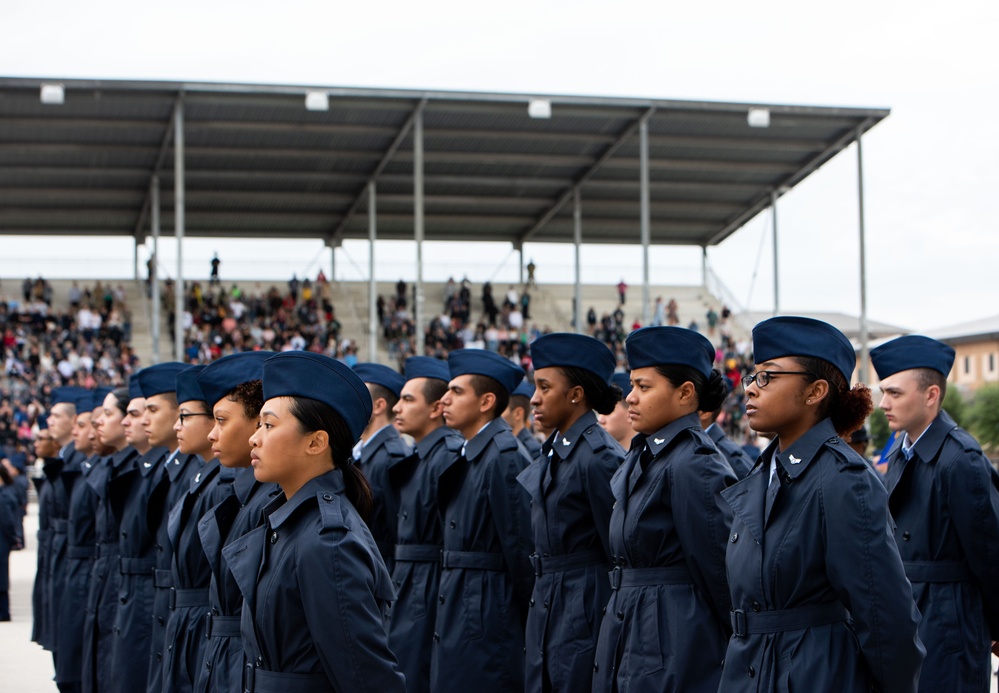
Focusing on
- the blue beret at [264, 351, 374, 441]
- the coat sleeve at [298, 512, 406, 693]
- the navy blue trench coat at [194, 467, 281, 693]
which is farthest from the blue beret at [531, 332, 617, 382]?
the coat sleeve at [298, 512, 406, 693]

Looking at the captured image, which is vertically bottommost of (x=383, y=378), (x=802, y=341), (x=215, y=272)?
(x=383, y=378)

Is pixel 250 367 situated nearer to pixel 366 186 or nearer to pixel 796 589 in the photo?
pixel 796 589

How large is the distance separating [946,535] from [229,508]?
2.97m

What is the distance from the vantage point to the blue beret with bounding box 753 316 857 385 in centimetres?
361

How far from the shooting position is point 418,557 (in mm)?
6133

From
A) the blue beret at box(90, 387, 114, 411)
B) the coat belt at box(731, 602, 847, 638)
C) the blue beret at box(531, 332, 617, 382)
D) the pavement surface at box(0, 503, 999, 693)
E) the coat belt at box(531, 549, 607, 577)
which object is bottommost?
the pavement surface at box(0, 503, 999, 693)

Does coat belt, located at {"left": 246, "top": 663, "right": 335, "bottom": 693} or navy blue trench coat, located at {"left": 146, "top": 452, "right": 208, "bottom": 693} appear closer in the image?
coat belt, located at {"left": 246, "top": 663, "right": 335, "bottom": 693}

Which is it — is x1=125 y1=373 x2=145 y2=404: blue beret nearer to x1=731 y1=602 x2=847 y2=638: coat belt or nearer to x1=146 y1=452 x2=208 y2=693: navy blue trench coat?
x1=146 y1=452 x2=208 y2=693: navy blue trench coat

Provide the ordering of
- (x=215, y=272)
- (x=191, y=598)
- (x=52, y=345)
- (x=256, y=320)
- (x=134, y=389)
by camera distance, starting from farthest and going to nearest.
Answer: (x=215, y=272)
(x=256, y=320)
(x=52, y=345)
(x=134, y=389)
(x=191, y=598)

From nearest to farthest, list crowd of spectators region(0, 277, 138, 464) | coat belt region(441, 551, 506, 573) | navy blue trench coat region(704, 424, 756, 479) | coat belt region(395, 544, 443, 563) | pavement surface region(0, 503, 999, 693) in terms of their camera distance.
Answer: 1. coat belt region(441, 551, 506, 573)
2. coat belt region(395, 544, 443, 563)
3. navy blue trench coat region(704, 424, 756, 479)
4. pavement surface region(0, 503, 999, 693)
5. crowd of spectators region(0, 277, 138, 464)

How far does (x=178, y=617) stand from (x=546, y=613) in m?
1.51

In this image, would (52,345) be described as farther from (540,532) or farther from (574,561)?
(574,561)

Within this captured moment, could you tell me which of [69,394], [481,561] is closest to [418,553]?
[481,561]

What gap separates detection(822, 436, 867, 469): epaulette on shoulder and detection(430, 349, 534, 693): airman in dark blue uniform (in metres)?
2.35
